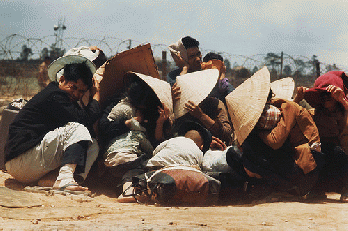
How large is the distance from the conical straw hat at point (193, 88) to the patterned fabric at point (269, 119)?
1.07 meters

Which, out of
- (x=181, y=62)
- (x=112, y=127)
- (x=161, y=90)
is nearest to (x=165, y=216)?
(x=112, y=127)

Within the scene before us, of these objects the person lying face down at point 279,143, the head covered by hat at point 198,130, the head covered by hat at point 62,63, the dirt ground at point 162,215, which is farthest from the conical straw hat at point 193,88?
the dirt ground at point 162,215

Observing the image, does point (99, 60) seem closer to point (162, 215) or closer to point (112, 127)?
point (112, 127)

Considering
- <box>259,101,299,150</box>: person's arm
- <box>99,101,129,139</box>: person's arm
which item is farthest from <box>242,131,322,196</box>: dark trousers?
<box>99,101,129,139</box>: person's arm

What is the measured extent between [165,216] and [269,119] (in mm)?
1533

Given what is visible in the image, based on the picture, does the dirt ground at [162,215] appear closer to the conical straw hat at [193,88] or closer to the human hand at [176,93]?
the conical straw hat at [193,88]

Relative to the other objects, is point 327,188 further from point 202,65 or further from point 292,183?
point 202,65

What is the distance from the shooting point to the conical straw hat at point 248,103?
4.22 metres

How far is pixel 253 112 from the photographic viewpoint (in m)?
4.24

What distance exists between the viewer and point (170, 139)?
4609 millimetres

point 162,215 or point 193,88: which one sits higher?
point 193,88

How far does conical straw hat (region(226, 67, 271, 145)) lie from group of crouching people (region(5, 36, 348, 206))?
0.01 metres

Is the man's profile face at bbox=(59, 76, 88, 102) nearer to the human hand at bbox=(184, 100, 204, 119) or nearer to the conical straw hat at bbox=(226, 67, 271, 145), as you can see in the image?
the human hand at bbox=(184, 100, 204, 119)

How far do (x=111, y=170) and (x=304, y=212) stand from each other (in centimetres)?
217
